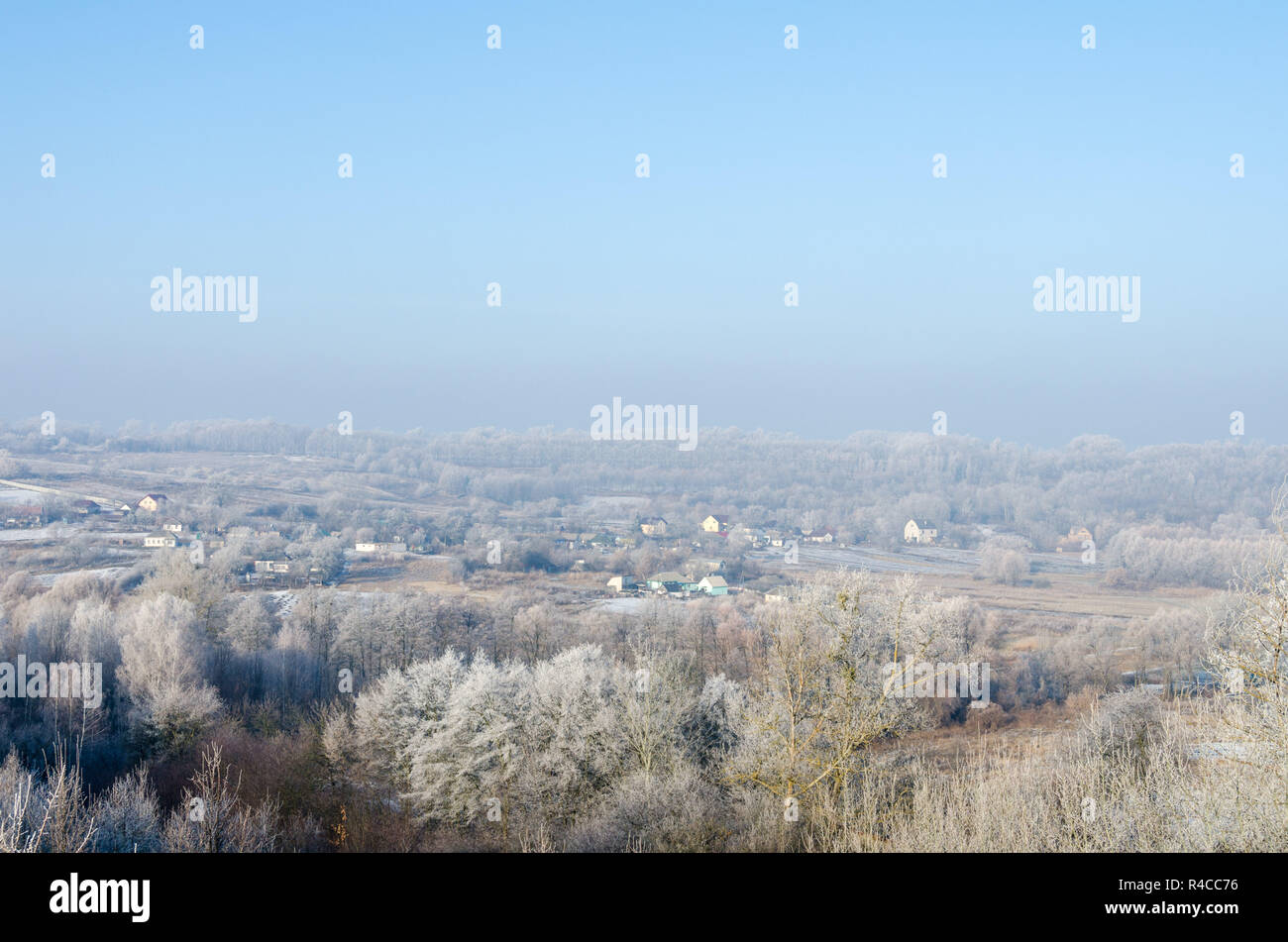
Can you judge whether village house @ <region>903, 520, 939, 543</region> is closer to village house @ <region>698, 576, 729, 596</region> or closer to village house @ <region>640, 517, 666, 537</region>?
village house @ <region>640, 517, 666, 537</region>

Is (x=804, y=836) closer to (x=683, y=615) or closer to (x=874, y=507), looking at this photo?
(x=683, y=615)

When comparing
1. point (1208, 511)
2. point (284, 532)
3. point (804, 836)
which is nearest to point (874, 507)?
point (1208, 511)

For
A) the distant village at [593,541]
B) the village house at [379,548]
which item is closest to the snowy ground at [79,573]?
the distant village at [593,541]

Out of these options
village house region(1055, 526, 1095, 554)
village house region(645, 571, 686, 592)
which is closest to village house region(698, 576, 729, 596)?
village house region(645, 571, 686, 592)

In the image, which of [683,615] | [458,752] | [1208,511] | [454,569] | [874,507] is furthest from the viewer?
[874,507]
